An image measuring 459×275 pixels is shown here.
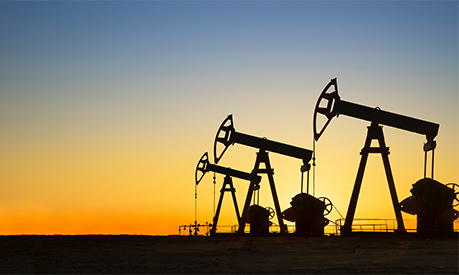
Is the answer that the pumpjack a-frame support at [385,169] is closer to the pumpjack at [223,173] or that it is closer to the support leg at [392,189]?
the support leg at [392,189]

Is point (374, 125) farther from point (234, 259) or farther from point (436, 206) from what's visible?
point (234, 259)

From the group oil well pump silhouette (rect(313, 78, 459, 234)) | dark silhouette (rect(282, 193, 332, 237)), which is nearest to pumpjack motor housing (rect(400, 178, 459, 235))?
oil well pump silhouette (rect(313, 78, 459, 234))

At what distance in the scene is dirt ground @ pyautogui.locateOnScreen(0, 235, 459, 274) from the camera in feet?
47.2

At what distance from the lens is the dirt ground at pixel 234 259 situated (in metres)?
14.4

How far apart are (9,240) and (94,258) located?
8.41 metres

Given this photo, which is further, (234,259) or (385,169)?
(385,169)

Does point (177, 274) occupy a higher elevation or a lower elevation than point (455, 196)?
lower

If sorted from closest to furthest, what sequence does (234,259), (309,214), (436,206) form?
(234,259)
(436,206)
(309,214)

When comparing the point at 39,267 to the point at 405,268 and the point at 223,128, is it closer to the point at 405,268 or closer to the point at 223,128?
the point at 405,268

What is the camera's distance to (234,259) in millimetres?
17328

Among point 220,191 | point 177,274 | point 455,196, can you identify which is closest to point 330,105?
point 455,196

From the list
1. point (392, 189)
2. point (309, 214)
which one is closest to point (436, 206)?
point (392, 189)

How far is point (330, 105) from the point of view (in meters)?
24.6

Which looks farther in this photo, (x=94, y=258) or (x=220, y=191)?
(x=220, y=191)
